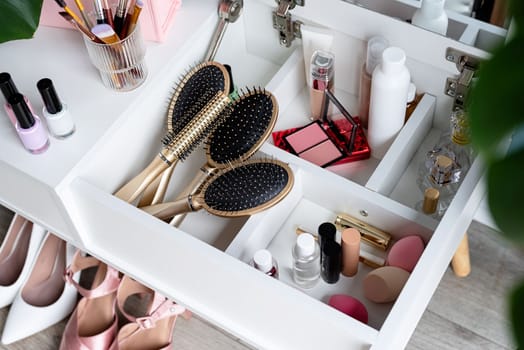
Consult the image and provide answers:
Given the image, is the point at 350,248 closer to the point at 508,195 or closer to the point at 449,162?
the point at 449,162

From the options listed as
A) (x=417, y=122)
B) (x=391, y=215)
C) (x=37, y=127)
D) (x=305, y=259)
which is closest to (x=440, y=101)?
(x=417, y=122)

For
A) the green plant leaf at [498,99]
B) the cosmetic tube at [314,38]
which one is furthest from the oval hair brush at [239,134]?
the green plant leaf at [498,99]

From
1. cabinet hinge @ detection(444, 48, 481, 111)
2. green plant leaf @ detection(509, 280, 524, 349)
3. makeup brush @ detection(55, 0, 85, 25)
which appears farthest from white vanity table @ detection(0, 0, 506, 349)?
green plant leaf @ detection(509, 280, 524, 349)

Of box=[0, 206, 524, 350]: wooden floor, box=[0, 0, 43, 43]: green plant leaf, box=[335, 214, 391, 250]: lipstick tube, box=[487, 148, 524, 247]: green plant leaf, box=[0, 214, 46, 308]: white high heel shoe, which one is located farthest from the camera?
box=[0, 214, 46, 308]: white high heel shoe

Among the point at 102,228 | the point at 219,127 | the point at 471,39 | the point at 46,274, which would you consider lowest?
the point at 46,274

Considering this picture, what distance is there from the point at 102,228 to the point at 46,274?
37 centimetres

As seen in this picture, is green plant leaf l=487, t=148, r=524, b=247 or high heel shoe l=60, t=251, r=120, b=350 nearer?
green plant leaf l=487, t=148, r=524, b=247

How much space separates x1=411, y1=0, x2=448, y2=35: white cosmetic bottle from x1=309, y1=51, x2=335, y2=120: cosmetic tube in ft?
0.43

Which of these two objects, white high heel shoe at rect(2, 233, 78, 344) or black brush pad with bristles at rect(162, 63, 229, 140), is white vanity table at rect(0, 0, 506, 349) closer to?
black brush pad with bristles at rect(162, 63, 229, 140)

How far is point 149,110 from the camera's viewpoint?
1011 mm

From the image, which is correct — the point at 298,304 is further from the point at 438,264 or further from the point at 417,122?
the point at 417,122

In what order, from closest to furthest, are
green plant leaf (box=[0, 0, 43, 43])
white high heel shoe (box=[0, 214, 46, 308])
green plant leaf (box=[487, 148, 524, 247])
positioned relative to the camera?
green plant leaf (box=[487, 148, 524, 247]) < green plant leaf (box=[0, 0, 43, 43]) < white high heel shoe (box=[0, 214, 46, 308])

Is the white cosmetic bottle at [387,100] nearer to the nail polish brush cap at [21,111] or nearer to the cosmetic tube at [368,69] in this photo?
the cosmetic tube at [368,69]

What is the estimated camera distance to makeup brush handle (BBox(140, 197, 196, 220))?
95 centimetres
